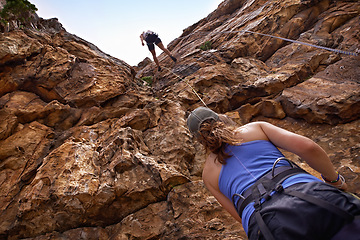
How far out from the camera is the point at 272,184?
1365 millimetres

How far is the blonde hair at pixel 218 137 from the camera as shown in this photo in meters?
1.73

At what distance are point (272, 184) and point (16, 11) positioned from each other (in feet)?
37.7

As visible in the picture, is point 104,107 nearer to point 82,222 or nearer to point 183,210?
point 82,222

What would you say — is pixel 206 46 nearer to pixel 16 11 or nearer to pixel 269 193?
pixel 16 11

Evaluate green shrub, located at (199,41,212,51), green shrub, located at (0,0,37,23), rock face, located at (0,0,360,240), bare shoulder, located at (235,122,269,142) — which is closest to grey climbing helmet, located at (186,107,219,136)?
bare shoulder, located at (235,122,269,142)

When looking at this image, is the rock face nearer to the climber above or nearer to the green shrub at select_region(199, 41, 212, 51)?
the green shrub at select_region(199, 41, 212, 51)

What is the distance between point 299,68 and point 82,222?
8569 millimetres

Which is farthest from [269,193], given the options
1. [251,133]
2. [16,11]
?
[16,11]

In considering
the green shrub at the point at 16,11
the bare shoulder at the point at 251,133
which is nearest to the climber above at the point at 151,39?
the green shrub at the point at 16,11

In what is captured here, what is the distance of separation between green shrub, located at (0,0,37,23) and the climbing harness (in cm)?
998

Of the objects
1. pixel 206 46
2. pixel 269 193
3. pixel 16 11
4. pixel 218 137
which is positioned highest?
pixel 16 11

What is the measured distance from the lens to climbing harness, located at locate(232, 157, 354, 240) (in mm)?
1044

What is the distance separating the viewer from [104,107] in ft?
22.8

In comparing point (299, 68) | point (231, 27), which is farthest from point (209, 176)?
point (231, 27)
